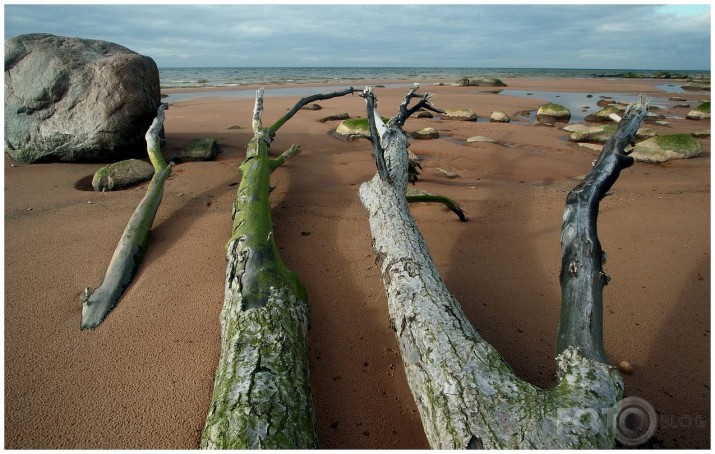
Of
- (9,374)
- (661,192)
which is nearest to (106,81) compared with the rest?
(9,374)

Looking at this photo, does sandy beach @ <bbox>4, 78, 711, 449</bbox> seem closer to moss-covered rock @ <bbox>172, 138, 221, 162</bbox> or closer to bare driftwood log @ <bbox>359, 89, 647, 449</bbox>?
bare driftwood log @ <bbox>359, 89, 647, 449</bbox>

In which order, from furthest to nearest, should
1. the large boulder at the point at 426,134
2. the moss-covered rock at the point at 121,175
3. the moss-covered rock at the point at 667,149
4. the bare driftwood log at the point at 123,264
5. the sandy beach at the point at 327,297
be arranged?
the large boulder at the point at 426,134, the moss-covered rock at the point at 667,149, the moss-covered rock at the point at 121,175, the bare driftwood log at the point at 123,264, the sandy beach at the point at 327,297

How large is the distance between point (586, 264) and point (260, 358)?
6.56ft

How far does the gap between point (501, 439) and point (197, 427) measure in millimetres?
1596

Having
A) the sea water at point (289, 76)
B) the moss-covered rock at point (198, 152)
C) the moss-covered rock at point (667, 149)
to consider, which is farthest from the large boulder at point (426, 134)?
the sea water at point (289, 76)

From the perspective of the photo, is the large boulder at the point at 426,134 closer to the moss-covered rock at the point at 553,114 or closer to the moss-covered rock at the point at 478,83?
the moss-covered rock at the point at 553,114

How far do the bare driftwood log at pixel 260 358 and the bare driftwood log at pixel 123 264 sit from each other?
104cm

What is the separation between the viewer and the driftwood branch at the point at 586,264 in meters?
2.28

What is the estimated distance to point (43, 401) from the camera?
246 centimetres

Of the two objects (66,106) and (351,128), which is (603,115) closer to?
(351,128)

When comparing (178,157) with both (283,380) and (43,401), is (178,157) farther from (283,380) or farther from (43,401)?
(283,380)

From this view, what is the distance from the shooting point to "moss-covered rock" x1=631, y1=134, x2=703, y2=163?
315 inches

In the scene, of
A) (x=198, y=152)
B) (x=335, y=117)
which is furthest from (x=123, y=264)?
(x=335, y=117)

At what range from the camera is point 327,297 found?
3.46 metres
